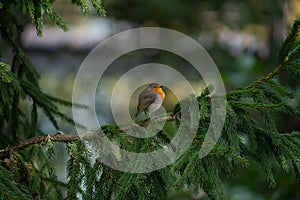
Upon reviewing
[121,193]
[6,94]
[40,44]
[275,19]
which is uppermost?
[40,44]

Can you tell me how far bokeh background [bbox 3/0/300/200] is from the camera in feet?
21.2

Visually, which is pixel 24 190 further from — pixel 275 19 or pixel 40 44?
pixel 40 44

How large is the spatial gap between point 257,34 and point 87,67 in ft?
8.52

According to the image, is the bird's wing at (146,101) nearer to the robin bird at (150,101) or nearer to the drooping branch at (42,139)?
the robin bird at (150,101)

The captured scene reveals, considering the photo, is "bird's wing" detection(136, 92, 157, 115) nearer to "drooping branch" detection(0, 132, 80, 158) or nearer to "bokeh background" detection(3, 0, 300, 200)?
"drooping branch" detection(0, 132, 80, 158)

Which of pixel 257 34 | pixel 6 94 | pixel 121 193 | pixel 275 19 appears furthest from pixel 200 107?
pixel 257 34

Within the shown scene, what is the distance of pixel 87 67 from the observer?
7.33 m

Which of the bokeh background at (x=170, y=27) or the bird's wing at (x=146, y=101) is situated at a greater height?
the bokeh background at (x=170, y=27)

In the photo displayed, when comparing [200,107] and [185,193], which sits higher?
[185,193]

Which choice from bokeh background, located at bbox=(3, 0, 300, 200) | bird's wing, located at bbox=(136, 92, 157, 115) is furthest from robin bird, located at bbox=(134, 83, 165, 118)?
bokeh background, located at bbox=(3, 0, 300, 200)

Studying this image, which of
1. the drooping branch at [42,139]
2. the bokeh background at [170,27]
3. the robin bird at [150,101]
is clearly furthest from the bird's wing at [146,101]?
the bokeh background at [170,27]

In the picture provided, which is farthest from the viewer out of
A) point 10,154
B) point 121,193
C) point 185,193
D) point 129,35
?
point 129,35

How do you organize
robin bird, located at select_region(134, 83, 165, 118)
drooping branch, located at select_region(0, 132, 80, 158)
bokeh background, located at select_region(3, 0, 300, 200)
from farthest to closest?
bokeh background, located at select_region(3, 0, 300, 200) → robin bird, located at select_region(134, 83, 165, 118) → drooping branch, located at select_region(0, 132, 80, 158)

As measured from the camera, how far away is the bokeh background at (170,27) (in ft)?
21.2
